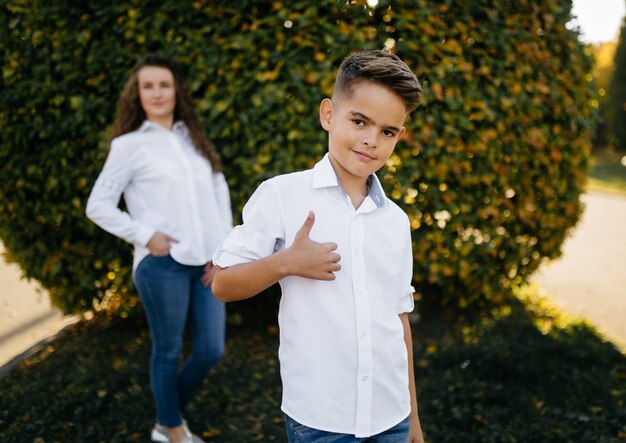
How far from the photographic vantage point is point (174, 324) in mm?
2910

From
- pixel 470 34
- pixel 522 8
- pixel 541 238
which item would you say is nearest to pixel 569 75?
pixel 522 8

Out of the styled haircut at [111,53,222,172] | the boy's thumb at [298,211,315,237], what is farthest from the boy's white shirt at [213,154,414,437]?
the styled haircut at [111,53,222,172]

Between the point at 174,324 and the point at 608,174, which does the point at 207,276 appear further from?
the point at 608,174

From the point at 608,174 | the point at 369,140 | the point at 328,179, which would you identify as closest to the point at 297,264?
the point at 328,179

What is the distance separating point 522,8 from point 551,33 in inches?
15.0

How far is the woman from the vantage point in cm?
287

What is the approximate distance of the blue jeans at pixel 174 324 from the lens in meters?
2.86

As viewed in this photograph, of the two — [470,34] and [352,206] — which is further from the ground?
[470,34]

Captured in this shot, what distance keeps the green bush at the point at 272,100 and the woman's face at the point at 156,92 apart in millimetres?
629

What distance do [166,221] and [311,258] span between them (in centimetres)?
153

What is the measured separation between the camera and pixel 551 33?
4.18 metres

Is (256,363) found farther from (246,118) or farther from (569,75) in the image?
(569,75)

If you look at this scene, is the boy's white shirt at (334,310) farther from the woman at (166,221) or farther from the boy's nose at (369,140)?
the woman at (166,221)

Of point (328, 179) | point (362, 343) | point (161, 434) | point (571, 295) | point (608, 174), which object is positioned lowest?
point (608, 174)
